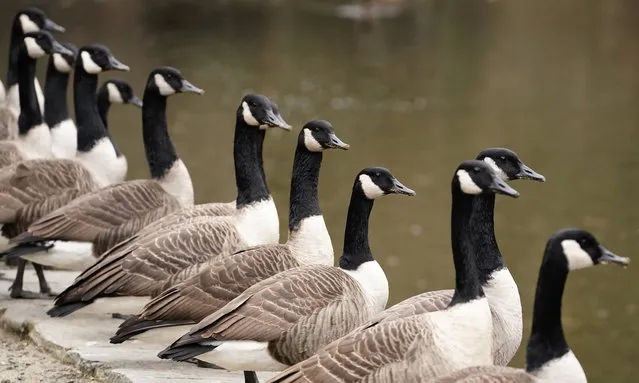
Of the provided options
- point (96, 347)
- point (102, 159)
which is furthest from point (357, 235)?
point (102, 159)

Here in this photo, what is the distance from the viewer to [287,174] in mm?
18859

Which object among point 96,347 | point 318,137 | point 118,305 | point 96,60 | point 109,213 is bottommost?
point 96,347

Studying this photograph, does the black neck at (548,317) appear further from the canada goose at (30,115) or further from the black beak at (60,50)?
the black beak at (60,50)

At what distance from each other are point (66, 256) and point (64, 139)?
364cm

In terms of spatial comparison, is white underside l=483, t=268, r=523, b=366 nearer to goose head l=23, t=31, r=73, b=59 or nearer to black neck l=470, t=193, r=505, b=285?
black neck l=470, t=193, r=505, b=285

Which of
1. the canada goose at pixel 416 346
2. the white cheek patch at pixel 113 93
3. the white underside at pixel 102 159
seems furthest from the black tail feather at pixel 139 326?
the white cheek patch at pixel 113 93

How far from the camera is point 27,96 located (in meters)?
10.8

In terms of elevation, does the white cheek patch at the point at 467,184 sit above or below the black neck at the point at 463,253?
above

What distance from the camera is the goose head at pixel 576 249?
5.51 meters

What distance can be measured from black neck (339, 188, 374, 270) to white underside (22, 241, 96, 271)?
85.0 inches

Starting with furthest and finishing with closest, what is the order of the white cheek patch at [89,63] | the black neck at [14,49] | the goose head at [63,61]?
the black neck at [14,49] < the goose head at [63,61] < the white cheek patch at [89,63]

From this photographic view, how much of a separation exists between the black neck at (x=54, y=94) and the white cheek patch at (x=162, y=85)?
7.18 ft

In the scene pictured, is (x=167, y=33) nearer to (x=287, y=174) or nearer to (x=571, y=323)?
(x=287, y=174)

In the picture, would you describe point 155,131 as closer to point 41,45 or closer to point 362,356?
point 41,45
